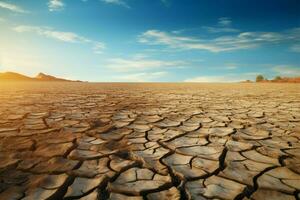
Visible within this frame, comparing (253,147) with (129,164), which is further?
(253,147)

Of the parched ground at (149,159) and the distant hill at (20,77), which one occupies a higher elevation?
the distant hill at (20,77)

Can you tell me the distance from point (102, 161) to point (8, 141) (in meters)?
1.09

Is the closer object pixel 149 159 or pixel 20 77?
pixel 149 159

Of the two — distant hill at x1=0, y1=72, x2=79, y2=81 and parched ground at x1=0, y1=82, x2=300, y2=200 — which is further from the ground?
distant hill at x1=0, y1=72, x2=79, y2=81

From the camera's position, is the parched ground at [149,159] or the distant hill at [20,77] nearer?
the parched ground at [149,159]

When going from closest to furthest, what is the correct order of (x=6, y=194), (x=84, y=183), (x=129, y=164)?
(x=6, y=194)
(x=84, y=183)
(x=129, y=164)

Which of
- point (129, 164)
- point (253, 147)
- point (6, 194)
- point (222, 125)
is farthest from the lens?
point (222, 125)

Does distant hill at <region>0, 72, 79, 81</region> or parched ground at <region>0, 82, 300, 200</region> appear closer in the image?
parched ground at <region>0, 82, 300, 200</region>

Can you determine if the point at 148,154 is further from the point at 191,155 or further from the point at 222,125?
the point at 222,125

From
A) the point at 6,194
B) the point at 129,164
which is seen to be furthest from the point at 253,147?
the point at 6,194

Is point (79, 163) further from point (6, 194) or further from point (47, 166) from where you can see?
point (6, 194)

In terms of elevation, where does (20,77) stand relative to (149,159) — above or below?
above

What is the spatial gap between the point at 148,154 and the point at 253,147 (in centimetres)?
98

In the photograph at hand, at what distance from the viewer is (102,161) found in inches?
78.7
